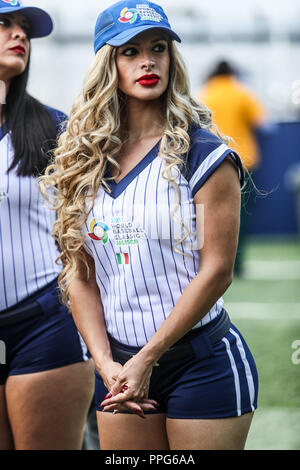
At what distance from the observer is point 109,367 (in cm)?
251

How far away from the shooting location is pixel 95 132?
2615 millimetres

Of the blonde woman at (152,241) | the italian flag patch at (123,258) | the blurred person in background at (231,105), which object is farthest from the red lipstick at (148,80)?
the blurred person in background at (231,105)

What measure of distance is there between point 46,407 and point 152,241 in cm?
98

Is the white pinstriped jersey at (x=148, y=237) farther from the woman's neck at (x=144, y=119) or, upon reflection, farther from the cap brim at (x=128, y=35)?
the cap brim at (x=128, y=35)

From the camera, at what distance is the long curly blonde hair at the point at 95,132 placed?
257 centimetres

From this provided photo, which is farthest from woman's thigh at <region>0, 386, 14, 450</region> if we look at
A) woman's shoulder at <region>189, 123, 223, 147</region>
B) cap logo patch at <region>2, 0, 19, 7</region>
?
cap logo patch at <region>2, 0, 19, 7</region>

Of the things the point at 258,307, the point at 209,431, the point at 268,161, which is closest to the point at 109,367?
the point at 209,431

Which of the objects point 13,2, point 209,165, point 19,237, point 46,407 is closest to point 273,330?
point 46,407

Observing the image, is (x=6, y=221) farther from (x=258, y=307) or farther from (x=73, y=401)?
(x=258, y=307)

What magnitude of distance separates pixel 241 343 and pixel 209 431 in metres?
0.33

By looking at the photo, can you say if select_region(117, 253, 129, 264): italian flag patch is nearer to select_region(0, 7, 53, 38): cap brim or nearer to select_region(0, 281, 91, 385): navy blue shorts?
select_region(0, 281, 91, 385): navy blue shorts

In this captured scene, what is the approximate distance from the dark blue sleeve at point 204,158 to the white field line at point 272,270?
7118 mm

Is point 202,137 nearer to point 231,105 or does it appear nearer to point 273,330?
point 273,330

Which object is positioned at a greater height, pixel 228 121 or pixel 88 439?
pixel 228 121
